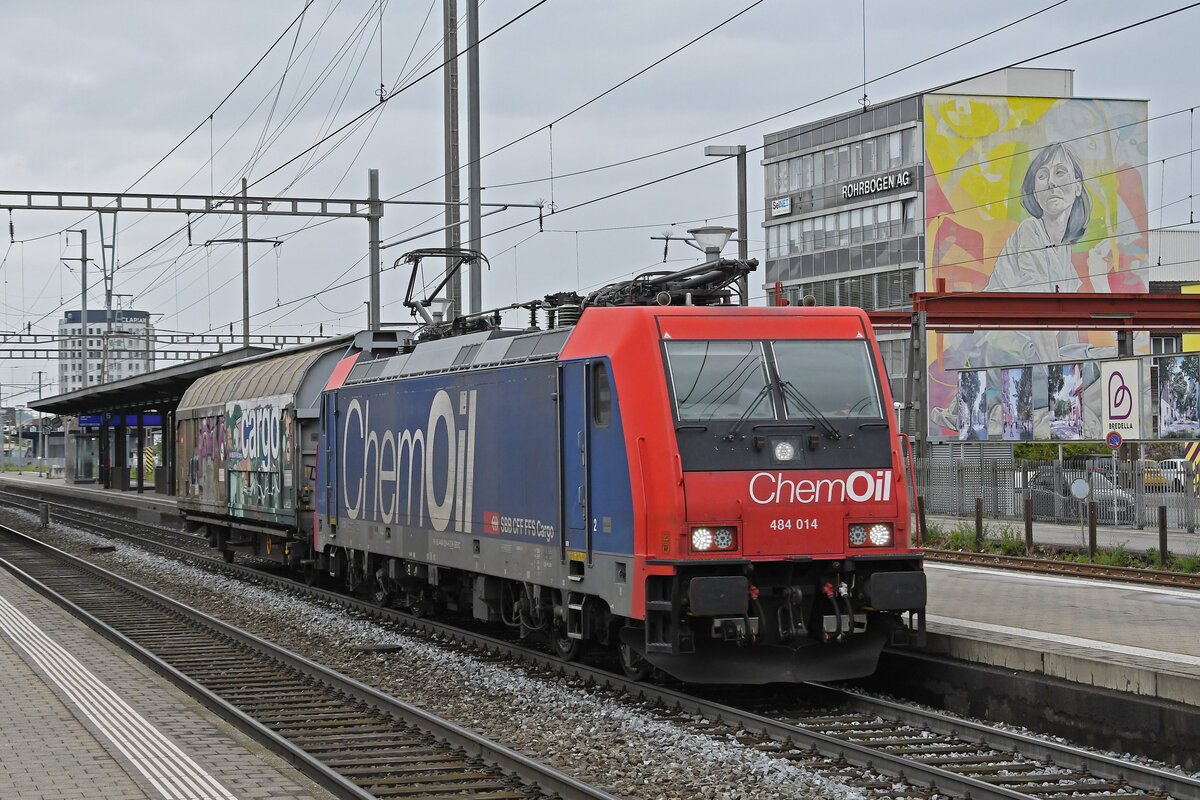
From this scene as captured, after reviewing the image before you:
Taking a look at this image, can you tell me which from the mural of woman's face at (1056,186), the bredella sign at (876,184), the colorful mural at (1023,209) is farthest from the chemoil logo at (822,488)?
the mural of woman's face at (1056,186)

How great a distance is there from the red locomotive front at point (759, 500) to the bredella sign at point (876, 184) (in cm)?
5469

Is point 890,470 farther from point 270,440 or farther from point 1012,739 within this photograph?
point 270,440

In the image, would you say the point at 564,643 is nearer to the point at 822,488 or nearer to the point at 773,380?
the point at 822,488

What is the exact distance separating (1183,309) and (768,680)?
2891 centimetres

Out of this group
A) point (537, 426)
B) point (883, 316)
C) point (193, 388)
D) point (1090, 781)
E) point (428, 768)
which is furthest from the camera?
point (883, 316)

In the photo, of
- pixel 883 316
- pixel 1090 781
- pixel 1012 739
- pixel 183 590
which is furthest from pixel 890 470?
pixel 883 316

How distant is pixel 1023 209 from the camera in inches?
2581

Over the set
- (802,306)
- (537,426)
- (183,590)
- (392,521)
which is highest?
(802,306)

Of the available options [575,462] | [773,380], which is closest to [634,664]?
[575,462]

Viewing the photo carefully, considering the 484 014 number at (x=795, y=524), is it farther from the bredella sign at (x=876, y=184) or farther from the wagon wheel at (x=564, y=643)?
the bredella sign at (x=876, y=184)

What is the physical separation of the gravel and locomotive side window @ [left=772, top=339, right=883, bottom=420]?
9.21ft

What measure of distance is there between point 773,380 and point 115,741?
5716 millimetres

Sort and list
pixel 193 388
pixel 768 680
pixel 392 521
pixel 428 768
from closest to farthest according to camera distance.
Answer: pixel 428 768, pixel 768 680, pixel 392 521, pixel 193 388

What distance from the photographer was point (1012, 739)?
31.5ft
